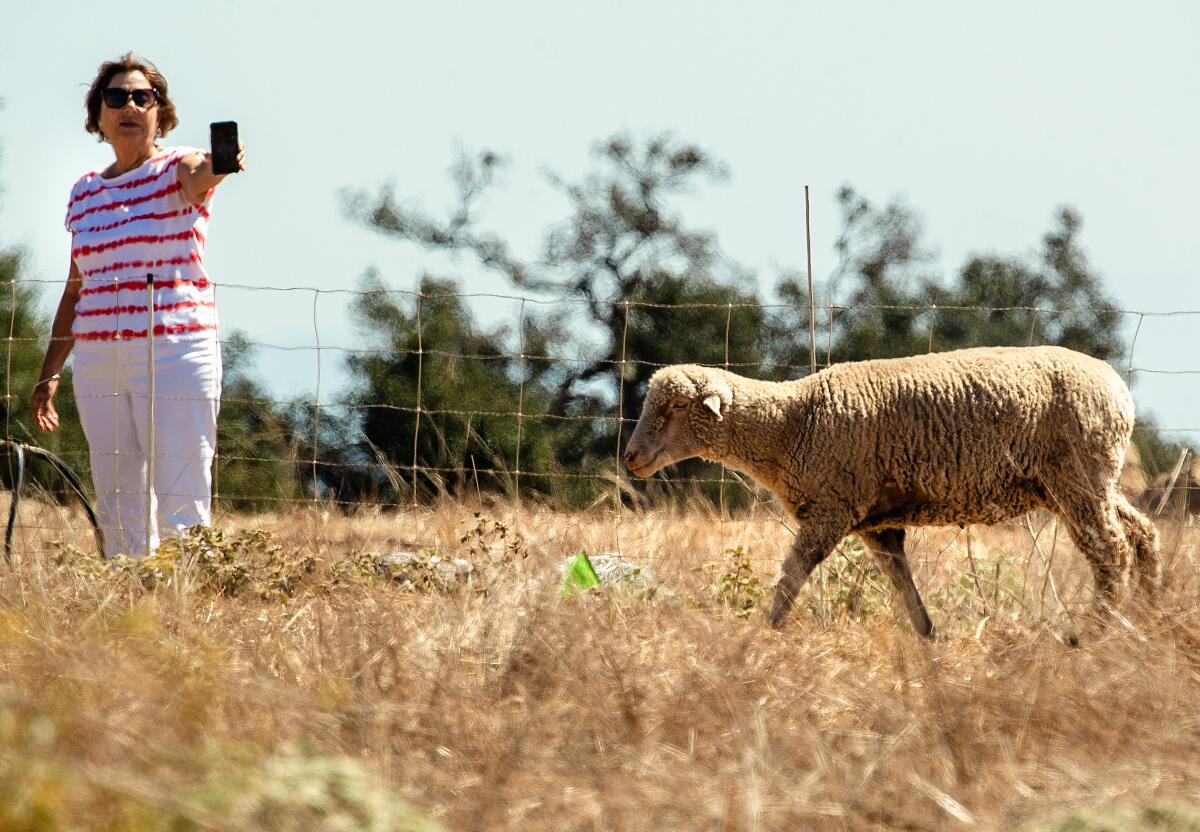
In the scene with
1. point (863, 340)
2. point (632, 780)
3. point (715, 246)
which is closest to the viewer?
point (632, 780)

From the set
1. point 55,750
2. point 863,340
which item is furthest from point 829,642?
point 863,340

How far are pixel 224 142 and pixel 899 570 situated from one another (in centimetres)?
301

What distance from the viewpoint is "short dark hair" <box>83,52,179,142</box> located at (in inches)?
241

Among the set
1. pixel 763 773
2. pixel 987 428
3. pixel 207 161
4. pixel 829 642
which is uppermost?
pixel 207 161

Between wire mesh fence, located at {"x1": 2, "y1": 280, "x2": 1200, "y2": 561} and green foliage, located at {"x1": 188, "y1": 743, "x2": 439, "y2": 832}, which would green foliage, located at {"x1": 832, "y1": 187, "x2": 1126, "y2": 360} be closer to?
wire mesh fence, located at {"x1": 2, "y1": 280, "x2": 1200, "y2": 561}

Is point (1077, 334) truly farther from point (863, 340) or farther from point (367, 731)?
point (367, 731)

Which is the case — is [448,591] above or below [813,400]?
below

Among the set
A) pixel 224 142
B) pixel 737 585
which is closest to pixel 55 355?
pixel 224 142

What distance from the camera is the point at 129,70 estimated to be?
241 inches

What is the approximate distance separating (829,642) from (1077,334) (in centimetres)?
1503

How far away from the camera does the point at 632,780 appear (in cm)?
291

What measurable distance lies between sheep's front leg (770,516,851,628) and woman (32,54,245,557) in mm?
2327

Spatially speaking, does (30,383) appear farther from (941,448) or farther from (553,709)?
(553,709)

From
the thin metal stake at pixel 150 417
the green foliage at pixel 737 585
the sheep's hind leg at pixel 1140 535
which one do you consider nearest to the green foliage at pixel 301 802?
the green foliage at pixel 737 585
